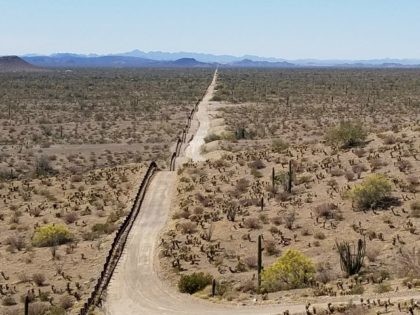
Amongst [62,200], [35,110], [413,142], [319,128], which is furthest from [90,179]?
[35,110]

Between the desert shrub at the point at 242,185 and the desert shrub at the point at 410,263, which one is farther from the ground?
the desert shrub at the point at 410,263

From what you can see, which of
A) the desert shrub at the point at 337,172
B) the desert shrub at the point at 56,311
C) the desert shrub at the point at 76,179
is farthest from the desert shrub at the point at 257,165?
the desert shrub at the point at 56,311

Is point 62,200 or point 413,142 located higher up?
point 413,142

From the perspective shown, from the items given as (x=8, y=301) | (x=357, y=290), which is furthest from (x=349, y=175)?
(x=8, y=301)

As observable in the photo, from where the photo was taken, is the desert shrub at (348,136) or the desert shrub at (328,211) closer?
the desert shrub at (328,211)

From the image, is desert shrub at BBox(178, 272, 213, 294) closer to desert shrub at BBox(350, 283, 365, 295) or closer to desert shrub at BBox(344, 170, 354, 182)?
desert shrub at BBox(350, 283, 365, 295)

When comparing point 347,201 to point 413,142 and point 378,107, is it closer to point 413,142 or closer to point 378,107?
point 413,142

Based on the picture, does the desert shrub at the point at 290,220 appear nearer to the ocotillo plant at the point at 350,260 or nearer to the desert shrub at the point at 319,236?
the desert shrub at the point at 319,236

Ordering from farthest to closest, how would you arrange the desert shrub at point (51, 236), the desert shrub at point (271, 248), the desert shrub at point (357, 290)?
the desert shrub at point (51, 236) → the desert shrub at point (271, 248) → the desert shrub at point (357, 290)
